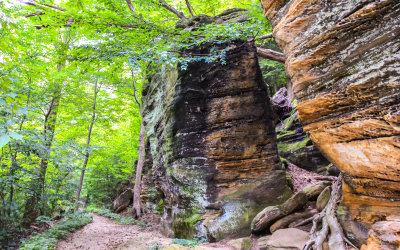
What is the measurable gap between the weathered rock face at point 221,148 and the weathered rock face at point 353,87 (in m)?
3.67

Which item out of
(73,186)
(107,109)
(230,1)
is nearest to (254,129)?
(73,186)

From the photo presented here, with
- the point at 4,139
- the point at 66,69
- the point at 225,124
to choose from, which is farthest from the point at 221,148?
the point at 66,69

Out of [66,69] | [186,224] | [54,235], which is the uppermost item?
[66,69]

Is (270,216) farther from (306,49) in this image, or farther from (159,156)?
(159,156)

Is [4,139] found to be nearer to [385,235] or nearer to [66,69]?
[385,235]

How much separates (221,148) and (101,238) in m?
6.18

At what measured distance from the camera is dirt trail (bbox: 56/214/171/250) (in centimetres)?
716

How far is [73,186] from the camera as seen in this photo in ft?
35.1

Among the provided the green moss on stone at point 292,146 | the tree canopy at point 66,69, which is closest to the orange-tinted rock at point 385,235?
the tree canopy at point 66,69

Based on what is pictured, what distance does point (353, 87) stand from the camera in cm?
295

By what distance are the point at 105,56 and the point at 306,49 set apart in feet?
17.4

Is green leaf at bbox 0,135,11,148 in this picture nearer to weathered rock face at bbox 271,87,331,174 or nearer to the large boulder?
the large boulder

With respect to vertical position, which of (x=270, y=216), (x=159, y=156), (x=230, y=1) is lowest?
(x=270, y=216)

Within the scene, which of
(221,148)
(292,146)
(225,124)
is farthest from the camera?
(292,146)
